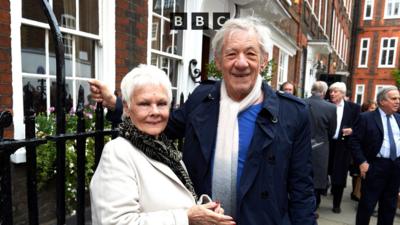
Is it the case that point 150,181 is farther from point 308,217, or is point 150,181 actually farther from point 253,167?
point 308,217

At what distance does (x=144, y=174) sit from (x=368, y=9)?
34.9m

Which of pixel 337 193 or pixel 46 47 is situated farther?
pixel 337 193

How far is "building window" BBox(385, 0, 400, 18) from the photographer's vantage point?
28.2 m

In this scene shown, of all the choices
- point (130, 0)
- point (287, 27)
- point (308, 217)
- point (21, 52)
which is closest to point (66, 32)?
point (21, 52)

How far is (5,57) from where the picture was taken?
7.44ft

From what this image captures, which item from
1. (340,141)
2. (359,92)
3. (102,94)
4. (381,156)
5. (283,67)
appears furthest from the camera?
(359,92)

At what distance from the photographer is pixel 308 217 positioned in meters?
1.55

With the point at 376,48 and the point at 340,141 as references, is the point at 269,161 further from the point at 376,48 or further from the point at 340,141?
the point at 376,48

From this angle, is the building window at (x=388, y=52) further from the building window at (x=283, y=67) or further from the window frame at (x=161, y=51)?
the window frame at (x=161, y=51)

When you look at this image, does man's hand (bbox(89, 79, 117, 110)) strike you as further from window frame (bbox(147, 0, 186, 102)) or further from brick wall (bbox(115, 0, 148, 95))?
window frame (bbox(147, 0, 186, 102))

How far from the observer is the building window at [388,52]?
27750 millimetres

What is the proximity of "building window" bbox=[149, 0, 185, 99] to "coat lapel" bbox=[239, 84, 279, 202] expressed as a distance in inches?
116

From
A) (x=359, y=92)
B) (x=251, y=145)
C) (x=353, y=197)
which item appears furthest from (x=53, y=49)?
(x=359, y=92)

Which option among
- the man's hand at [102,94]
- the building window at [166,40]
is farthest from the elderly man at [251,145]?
the building window at [166,40]
